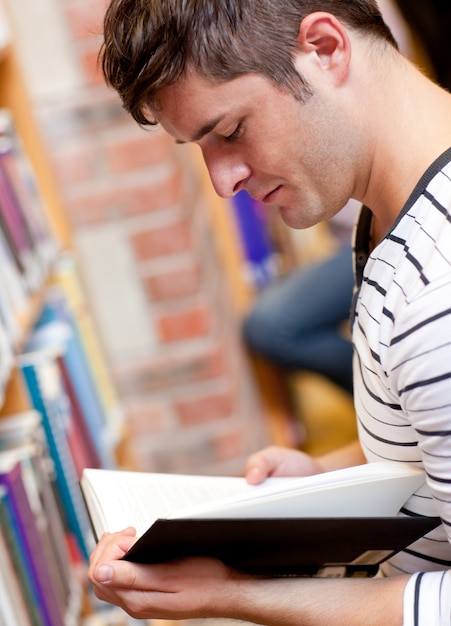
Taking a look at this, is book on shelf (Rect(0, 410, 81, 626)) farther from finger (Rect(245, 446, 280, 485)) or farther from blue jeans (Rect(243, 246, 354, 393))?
blue jeans (Rect(243, 246, 354, 393))

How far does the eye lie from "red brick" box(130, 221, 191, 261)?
3.65 feet

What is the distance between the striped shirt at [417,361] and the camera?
0.78 metres

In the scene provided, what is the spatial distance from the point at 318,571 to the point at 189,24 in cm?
56

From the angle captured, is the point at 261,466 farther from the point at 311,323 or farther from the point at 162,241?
the point at 311,323

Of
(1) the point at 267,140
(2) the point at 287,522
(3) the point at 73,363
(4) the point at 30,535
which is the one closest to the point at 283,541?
(2) the point at 287,522

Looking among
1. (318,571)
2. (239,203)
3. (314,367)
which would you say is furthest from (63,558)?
(239,203)

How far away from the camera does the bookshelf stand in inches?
48.1

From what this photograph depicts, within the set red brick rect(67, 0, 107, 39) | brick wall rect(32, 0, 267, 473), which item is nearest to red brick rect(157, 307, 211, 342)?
brick wall rect(32, 0, 267, 473)

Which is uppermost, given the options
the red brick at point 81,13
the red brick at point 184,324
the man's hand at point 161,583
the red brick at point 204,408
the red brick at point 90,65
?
the red brick at point 81,13

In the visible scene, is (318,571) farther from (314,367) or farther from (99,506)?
(314,367)

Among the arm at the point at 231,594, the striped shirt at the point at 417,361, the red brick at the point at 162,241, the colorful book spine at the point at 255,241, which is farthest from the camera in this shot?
the colorful book spine at the point at 255,241

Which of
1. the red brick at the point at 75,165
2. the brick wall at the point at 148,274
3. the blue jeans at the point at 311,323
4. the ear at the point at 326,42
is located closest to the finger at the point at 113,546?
the ear at the point at 326,42

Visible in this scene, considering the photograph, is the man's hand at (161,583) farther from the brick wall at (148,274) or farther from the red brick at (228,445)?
the red brick at (228,445)

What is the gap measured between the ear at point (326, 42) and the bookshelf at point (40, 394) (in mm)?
612
